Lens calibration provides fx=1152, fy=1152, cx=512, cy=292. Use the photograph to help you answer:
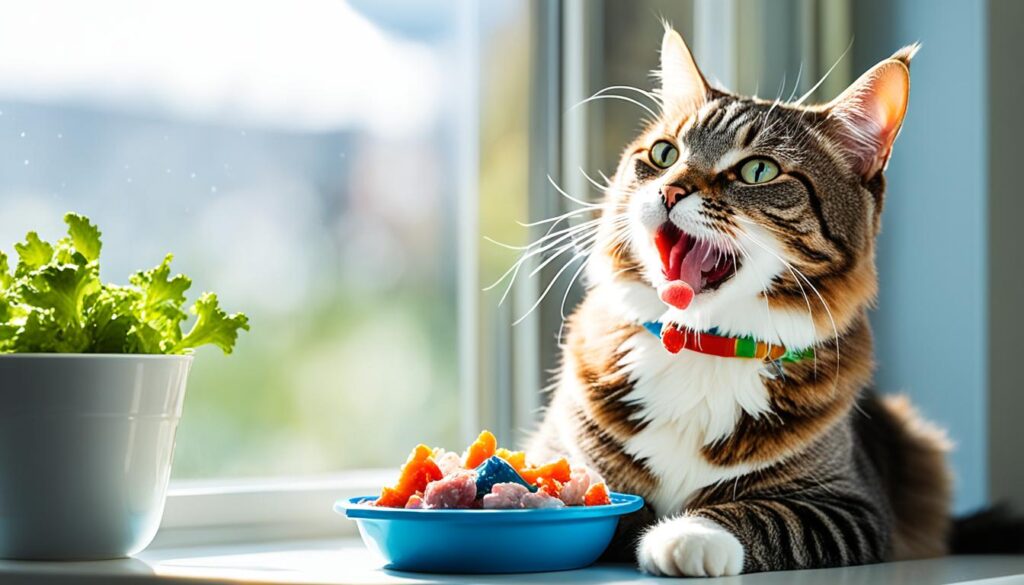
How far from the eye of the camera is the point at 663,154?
140 cm

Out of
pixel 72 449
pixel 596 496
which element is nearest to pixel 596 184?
pixel 596 496

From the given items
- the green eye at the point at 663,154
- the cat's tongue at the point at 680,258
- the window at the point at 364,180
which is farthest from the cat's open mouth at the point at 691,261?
the window at the point at 364,180

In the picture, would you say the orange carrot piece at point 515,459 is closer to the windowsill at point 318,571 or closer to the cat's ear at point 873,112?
the windowsill at point 318,571

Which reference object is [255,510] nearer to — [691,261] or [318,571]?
[318,571]

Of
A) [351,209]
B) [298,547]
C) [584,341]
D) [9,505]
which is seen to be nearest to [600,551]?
[584,341]

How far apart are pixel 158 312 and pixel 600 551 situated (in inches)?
21.5

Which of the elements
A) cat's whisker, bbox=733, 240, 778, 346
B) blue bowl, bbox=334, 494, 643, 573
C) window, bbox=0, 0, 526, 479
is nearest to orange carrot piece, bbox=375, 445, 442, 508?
blue bowl, bbox=334, 494, 643, 573

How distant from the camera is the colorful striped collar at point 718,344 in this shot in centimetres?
128

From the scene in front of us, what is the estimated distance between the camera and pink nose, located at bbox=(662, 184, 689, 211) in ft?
4.10

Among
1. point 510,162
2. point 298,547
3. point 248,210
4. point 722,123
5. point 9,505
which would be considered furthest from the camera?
point 510,162

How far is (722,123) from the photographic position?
1.37 metres

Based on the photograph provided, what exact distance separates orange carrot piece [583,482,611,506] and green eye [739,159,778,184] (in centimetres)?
38

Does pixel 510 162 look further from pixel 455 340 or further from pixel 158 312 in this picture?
pixel 158 312

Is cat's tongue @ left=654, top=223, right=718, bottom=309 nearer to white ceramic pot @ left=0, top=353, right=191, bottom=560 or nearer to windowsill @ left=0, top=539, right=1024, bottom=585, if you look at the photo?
windowsill @ left=0, top=539, right=1024, bottom=585
